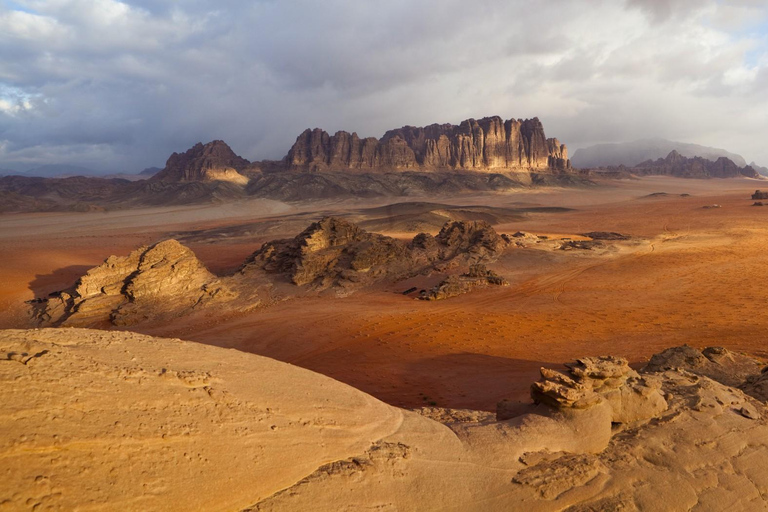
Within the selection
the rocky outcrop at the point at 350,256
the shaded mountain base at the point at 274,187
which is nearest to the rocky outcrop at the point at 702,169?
the shaded mountain base at the point at 274,187

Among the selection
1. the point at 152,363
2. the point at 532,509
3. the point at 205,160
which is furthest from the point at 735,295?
the point at 205,160

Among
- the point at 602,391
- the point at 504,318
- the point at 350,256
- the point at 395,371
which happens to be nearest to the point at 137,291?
the point at 350,256

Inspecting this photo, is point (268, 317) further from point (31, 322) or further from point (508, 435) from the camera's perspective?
point (508, 435)

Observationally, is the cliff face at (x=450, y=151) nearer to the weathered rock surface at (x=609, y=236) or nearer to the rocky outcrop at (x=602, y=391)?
the weathered rock surface at (x=609, y=236)

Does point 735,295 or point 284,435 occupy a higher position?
point 284,435

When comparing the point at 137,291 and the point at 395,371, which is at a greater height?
the point at 137,291

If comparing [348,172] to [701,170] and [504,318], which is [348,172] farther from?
[701,170]

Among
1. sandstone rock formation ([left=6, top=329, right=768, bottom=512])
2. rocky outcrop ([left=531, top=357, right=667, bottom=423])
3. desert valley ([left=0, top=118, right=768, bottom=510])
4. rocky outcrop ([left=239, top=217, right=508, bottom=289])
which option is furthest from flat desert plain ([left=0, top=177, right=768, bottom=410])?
sandstone rock formation ([left=6, top=329, right=768, bottom=512])
